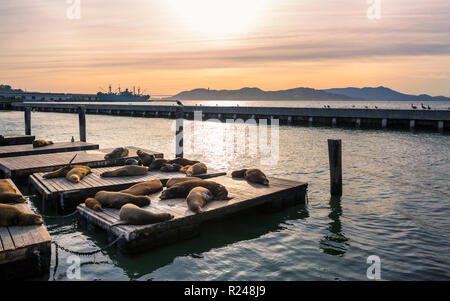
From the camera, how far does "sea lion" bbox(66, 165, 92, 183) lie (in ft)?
32.7

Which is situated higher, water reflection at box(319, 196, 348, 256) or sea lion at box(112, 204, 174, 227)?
sea lion at box(112, 204, 174, 227)

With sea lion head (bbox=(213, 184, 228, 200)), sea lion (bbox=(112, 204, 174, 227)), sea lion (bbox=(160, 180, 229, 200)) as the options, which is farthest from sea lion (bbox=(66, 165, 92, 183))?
sea lion head (bbox=(213, 184, 228, 200))

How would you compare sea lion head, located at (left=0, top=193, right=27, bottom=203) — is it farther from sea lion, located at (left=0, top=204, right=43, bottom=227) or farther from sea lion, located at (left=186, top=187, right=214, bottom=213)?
sea lion, located at (left=186, top=187, right=214, bottom=213)

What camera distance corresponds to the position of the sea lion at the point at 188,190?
8398mm

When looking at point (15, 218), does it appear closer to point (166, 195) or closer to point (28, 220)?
point (28, 220)

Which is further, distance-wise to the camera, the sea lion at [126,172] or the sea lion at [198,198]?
the sea lion at [126,172]

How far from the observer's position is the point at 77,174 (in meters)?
10.3

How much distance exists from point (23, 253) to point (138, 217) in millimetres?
1944

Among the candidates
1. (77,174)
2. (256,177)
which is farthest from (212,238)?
(77,174)

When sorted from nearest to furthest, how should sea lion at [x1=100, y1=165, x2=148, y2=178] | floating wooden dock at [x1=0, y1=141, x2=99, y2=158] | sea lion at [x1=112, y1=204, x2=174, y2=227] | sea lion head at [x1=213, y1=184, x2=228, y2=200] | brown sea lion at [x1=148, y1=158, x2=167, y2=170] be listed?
sea lion at [x1=112, y1=204, x2=174, y2=227], sea lion head at [x1=213, y1=184, x2=228, y2=200], sea lion at [x1=100, y1=165, x2=148, y2=178], brown sea lion at [x1=148, y1=158, x2=167, y2=170], floating wooden dock at [x1=0, y1=141, x2=99, y2=158]

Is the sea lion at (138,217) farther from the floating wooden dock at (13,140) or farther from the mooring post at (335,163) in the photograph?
the floating wooden dock at (13,140)

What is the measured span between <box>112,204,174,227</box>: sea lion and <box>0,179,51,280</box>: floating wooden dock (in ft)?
4.27

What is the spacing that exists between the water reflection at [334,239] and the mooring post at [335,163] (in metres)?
1.12

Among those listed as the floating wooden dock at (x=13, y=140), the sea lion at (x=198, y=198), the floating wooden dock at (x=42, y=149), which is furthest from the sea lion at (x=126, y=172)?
the floating wooden dock at (x=13, y=140)
